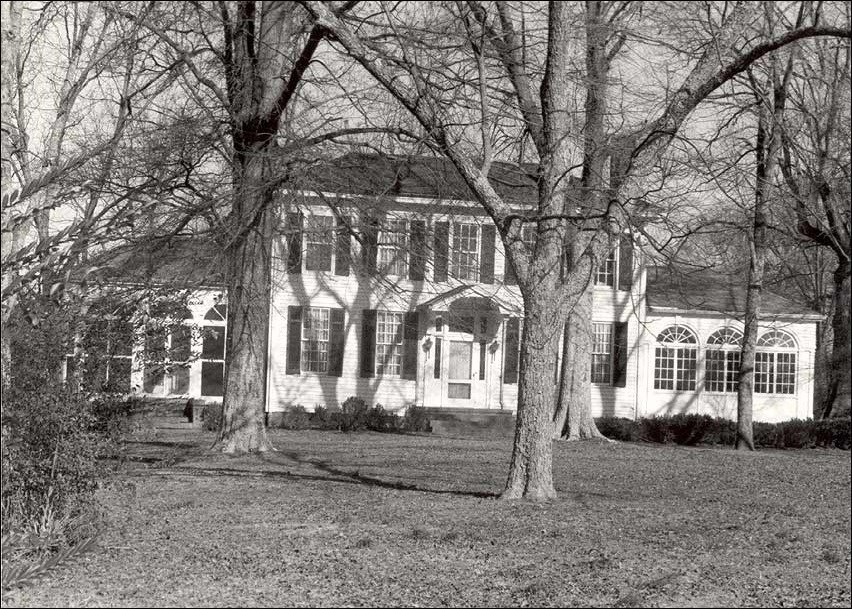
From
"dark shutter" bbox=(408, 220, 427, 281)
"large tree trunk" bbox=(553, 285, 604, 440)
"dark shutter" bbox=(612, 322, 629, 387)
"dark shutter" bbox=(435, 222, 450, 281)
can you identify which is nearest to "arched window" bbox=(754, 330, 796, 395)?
"dark shutter" bbox=(612, 322, 629, 387)

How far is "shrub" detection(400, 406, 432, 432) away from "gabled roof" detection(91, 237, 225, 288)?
9.22m

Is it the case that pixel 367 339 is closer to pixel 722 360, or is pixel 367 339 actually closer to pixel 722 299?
pixel 722 360

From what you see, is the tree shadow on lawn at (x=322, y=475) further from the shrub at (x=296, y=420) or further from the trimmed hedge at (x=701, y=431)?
the trimmed hedge at (x=701, y=431)

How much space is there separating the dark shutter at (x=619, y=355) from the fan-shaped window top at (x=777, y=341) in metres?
3.94

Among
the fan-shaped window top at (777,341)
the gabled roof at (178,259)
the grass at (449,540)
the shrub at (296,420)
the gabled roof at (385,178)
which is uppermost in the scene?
the gabled roof at (385,178)

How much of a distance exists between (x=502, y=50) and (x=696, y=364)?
1620cm

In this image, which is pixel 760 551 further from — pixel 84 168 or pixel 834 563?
pixel 84 168

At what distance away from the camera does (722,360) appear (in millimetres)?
25969

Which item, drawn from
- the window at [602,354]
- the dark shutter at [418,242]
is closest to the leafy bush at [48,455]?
the dark shutter at [418,242]

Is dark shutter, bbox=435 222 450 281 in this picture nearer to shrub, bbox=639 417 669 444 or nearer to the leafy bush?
shrub, bbox=639 417 669 444

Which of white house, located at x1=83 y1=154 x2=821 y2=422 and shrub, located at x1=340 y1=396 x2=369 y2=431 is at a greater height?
white house, located at x1=83 y1=154 x2=821 y2=422

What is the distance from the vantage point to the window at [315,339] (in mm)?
23547

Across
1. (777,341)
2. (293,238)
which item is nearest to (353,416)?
(293,238)

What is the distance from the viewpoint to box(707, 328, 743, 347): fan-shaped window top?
25781mm
